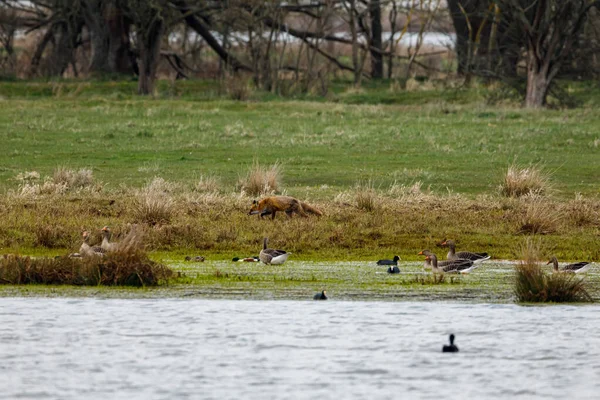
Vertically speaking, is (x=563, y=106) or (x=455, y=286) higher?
(x=563, y=106)

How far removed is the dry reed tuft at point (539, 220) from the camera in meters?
19.6

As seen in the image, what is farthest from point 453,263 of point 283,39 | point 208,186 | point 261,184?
point 283,39

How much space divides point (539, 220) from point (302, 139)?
45.2ft

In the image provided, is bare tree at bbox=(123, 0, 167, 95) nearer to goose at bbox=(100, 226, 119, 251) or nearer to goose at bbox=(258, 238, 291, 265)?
goose at bbox=(100, 226, 119, 251)

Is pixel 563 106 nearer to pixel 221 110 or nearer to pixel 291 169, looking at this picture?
pixel 221 110

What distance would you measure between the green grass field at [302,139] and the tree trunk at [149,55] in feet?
6.02

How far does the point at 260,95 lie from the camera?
152ft

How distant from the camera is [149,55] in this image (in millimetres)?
47719

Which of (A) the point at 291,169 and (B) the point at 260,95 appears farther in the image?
(B) the point at 260,95

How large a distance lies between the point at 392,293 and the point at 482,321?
72.8 inches

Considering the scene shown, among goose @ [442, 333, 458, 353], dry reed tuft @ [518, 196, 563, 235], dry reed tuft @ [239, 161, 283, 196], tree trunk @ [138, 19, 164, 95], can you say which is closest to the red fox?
dry reed tuft @ [239, 161, 283, 196]

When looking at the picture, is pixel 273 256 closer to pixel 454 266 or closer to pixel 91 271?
pixel 454 266

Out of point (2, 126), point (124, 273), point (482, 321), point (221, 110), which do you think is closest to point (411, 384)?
point (482, 321)

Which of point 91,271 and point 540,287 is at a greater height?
point 540,287
